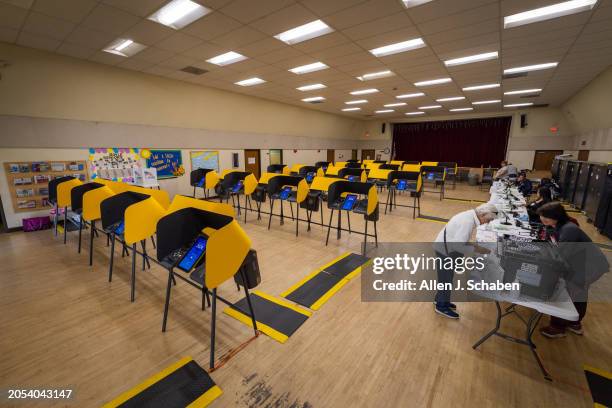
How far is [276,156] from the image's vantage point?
11.1m

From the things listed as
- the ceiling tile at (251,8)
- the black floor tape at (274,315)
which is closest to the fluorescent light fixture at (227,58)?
the ceiling tile at (251,8)

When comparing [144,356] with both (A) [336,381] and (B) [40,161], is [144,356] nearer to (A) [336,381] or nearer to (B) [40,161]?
(A) [336,381]

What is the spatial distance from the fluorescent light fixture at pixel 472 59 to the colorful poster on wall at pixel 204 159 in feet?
23.1

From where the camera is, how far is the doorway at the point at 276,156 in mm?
10820

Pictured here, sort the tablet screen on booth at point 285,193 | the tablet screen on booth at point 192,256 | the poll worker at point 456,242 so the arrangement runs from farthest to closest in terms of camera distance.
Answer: the tablet screen on booth at point 285,193 → the poll worker at point 456,242 → the tablet screen on booth at point 192,256

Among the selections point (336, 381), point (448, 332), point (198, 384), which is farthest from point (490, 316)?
point (198, 384)

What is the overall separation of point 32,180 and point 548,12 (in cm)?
952

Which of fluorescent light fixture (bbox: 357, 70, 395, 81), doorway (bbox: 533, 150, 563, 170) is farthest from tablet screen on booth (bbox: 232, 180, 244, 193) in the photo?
doorway (bbox: 533, 150, 563, 170)

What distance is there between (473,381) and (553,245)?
149 centimetres

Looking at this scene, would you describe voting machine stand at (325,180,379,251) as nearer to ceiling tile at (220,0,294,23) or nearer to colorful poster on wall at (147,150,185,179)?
ceiling tile at (220,0,294,23)

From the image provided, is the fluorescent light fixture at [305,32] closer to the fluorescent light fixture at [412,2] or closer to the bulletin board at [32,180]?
the fluorescent light fixture at [412,2]

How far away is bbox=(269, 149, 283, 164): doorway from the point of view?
10820 millimetres

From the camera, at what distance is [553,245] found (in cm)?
236

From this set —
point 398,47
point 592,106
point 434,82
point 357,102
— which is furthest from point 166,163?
point 592,106
